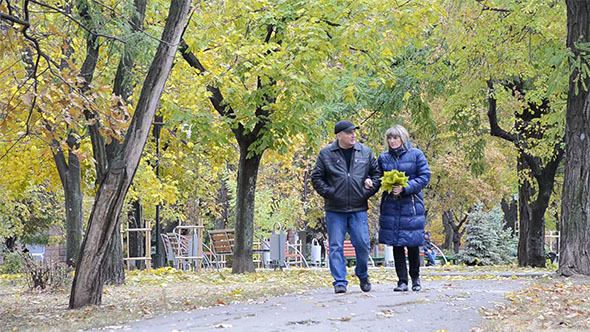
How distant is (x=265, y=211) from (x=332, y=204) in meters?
31.3

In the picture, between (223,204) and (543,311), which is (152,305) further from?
(223,204)

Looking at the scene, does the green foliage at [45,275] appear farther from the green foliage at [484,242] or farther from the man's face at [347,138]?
the green foliage at [484,242]

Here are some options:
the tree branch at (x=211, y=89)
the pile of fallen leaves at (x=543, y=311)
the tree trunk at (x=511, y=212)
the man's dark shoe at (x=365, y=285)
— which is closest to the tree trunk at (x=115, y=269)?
the tree branch at (x=211, y=89)

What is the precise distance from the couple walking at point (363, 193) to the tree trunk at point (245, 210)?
27.9 ft

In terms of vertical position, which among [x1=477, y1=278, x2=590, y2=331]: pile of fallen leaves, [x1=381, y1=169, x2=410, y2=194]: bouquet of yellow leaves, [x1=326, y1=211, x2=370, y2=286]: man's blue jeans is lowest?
[x1=477, y1=278, x2=590, y2=331]: pile of fallen leaves

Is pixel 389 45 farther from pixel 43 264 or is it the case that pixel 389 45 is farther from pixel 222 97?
pixel 43 264

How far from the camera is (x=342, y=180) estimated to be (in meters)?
10.3

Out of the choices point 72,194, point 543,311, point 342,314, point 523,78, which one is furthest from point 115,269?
point 523,78

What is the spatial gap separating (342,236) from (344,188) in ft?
2.01

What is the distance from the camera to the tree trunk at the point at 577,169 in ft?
44.9

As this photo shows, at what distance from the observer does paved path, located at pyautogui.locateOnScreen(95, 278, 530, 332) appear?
24.9ft

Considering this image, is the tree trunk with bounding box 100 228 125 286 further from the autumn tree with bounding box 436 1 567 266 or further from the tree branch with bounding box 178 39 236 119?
the autumn tree with bounding box 436 1 567 266

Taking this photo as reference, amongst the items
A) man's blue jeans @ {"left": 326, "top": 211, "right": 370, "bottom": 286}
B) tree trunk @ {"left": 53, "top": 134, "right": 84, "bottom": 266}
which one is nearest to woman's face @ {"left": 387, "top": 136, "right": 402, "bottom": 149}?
man's blue jeans @ {"left": 326, "top": 211, "right": 370, "bottom": 286}

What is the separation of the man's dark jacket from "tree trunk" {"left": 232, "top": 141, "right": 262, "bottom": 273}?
27.8 ft
